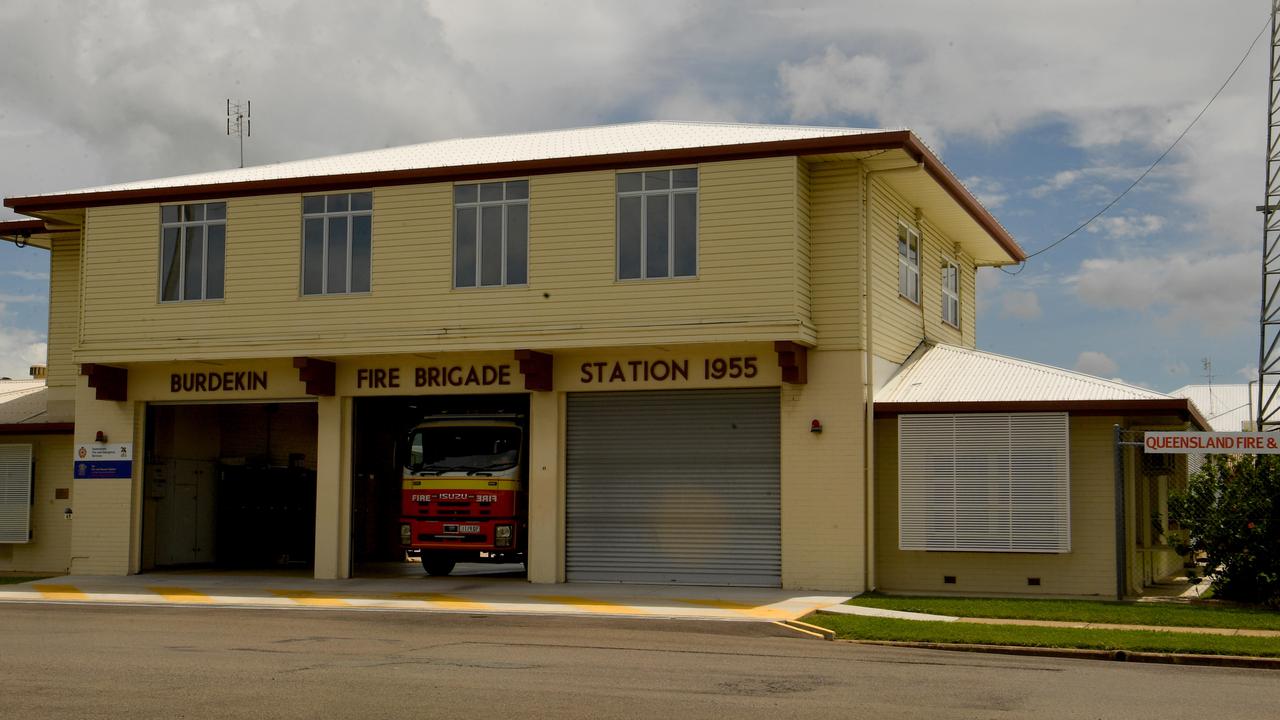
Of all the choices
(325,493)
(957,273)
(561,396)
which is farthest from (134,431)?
(957,273)

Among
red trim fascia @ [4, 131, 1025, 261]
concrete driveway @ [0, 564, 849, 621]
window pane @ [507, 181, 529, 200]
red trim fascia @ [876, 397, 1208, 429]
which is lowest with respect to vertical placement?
concrete driveway @ [0, 564, 849, 621]

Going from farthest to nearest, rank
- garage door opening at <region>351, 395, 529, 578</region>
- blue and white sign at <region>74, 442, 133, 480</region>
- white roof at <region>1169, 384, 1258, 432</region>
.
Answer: white roof at <region>1169, 384, 1258, 432</region>, blue and white sign at <region>74, 442, 133, 480</region>, garage door opening at <region>351, 395, 529, 578</region>

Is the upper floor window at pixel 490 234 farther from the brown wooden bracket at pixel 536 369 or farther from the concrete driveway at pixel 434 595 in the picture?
the concrete driveway at pixel 434 595

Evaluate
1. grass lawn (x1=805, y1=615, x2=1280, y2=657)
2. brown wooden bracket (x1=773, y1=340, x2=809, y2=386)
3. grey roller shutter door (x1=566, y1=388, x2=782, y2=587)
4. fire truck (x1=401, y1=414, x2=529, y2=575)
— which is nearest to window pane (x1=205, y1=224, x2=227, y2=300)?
fire truck (x1=401, y1=414, x2=529, y2=575)

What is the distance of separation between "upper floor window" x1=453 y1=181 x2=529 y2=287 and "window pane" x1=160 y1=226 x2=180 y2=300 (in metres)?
5.50

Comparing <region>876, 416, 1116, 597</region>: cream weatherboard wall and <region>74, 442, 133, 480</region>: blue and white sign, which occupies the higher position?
<region>74, 442, 133, 480</region>: blue and white sign

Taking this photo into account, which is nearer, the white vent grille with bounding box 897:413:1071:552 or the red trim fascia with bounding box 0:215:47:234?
the white vent grille with bounding box 897:413:1071:552

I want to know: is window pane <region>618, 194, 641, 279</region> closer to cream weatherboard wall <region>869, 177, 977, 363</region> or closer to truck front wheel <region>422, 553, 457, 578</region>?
cream weatherboard wall <region>869, 177, 977, 363</region>

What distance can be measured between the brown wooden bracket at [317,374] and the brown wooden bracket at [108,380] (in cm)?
396

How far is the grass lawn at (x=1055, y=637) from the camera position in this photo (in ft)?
49.1

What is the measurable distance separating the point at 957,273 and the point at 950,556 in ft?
31.6

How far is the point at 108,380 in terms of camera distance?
26.0m

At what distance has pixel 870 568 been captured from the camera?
2209 centimetres

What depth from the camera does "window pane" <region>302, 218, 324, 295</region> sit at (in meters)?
24.6
